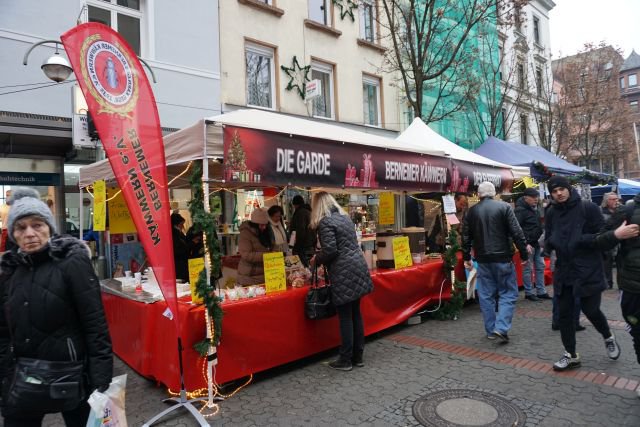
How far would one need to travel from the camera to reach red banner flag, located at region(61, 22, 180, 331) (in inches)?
117

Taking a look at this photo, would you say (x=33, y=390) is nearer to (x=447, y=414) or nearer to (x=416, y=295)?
(x=447, y=414)

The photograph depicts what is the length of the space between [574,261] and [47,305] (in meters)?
4.20

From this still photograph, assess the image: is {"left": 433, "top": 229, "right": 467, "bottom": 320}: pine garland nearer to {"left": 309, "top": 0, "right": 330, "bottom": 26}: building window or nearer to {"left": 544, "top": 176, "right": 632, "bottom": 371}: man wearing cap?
{"left": 544, "top": 176, "right": 632, "bottom": 371}: man wearing cap

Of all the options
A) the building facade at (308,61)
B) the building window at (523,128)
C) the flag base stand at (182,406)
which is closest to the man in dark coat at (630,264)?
the flag base stand at (182,406)

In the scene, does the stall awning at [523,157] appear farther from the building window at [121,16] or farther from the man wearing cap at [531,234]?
the building window at [121,16]

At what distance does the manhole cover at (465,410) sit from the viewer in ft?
10.8

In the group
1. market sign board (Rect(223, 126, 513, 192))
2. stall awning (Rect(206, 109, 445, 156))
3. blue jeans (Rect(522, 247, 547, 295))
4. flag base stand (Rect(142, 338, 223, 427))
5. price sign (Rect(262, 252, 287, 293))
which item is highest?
stall awning (Rect(206, 109, 445, 156))

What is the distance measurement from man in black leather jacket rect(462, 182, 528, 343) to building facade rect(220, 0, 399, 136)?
749 centimetres

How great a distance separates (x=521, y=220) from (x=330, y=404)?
504 centimetres

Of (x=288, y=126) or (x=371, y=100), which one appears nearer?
(x=288, y=126)

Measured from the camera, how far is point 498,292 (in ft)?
17.5

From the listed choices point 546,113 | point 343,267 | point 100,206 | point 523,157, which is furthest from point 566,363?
point 546,113

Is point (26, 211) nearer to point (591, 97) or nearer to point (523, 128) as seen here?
point (523, 128)

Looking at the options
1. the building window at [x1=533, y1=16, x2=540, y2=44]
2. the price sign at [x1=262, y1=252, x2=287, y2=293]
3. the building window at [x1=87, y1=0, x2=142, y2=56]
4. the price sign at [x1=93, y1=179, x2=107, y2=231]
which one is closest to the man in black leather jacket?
the price sign at [x1=262, y1=252, x2=287, y2=293]
